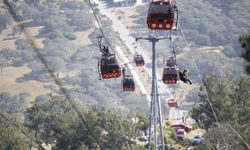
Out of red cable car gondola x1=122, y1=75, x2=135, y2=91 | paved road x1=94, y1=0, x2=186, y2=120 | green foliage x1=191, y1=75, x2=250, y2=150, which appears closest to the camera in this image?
red cable car gondola x1=122, y1=75, x2=135, y2=91

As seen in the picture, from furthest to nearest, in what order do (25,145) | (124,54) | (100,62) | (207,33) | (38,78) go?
(207,33) < (124,54) < (38,78) < (25,145) < (100,62)

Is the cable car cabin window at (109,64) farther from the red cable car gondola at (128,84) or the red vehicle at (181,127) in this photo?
the red vehicle at (181,127)

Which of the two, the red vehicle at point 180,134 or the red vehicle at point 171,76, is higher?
the red vehicle at point 171,76

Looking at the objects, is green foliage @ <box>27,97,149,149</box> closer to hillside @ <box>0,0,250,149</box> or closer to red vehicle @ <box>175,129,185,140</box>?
hillside @ <box>0,0,250,149</box>

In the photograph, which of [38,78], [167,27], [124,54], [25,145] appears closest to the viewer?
[167,27]

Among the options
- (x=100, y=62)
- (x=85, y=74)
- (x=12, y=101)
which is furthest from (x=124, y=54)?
(x=100, y=62)

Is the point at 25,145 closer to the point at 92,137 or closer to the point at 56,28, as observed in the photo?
the point at 92,137

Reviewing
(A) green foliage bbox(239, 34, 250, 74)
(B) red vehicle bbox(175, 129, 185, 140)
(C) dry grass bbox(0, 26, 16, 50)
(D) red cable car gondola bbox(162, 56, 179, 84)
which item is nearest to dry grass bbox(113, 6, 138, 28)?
(C) dry grass bbox(0, 26, 16, 50)

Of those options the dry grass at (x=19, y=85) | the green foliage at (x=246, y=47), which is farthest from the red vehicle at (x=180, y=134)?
the dry grass at (x=19, y=85)
